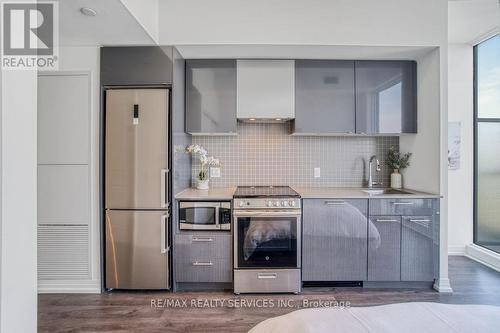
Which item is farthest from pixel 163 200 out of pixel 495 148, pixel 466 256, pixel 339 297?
pixel 495 148

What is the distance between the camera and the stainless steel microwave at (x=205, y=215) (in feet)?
8.94

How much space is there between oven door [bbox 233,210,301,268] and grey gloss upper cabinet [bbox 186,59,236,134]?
988 mm

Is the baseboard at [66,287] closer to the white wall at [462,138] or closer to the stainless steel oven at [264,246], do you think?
the stainless steel oven at [264,246]

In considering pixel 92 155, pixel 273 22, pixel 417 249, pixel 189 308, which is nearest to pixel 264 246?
pixel 189 308

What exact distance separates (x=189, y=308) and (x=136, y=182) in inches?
49.6

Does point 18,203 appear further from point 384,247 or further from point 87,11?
point 384,247

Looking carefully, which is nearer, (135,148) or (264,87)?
(135,148)

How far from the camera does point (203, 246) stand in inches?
107

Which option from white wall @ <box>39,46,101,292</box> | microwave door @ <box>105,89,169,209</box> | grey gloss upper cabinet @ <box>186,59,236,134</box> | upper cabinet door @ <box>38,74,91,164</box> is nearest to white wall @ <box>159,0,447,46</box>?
grey gloss upper cabinet @ <box>186,59,236,134</box>

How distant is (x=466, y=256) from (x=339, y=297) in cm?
229

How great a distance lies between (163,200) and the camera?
8.68 feet

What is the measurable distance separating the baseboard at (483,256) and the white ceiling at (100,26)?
4.55 meters

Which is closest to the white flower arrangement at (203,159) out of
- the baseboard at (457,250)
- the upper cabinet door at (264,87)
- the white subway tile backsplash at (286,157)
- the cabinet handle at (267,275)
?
the white subway tile backsplash at (286,157)

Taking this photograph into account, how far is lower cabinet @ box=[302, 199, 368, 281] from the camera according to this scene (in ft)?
8.89
